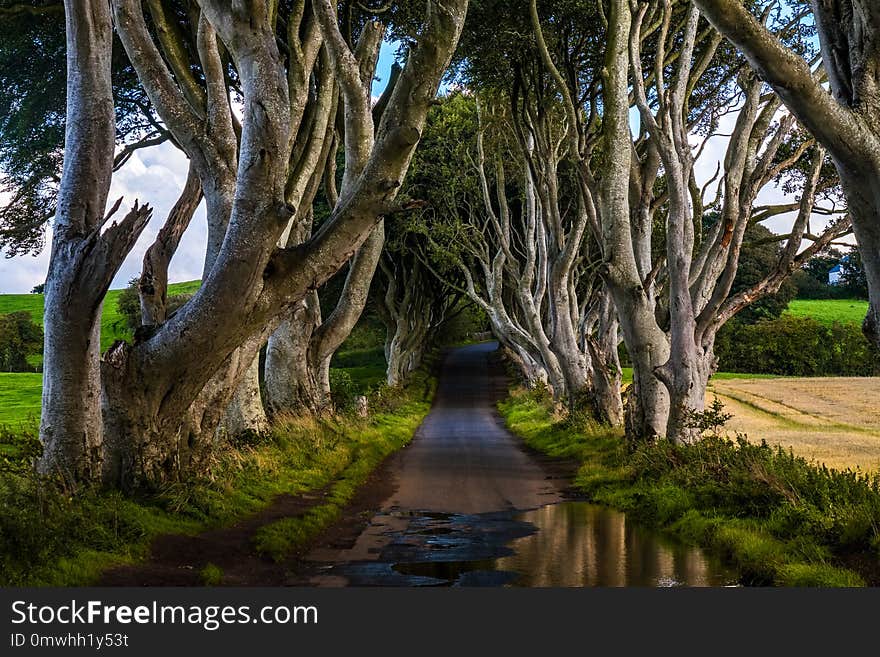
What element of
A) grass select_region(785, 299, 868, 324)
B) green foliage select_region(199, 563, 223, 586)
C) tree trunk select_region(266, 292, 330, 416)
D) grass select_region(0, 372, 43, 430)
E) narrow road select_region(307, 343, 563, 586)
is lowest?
narrow road select_region(307, 343, 563, 586)

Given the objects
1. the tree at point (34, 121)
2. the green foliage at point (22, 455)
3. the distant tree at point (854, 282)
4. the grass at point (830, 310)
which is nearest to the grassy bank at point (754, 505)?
the green foliage at point (22, 455)

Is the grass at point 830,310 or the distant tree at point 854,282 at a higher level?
the distant tree at point 854,282

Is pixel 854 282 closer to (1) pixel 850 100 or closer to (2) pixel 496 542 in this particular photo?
(2) pixel 496 542

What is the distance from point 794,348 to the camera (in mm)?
61344

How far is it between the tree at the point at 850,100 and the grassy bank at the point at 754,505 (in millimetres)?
2115

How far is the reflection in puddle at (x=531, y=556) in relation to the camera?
27.1ft

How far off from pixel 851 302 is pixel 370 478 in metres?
74.7

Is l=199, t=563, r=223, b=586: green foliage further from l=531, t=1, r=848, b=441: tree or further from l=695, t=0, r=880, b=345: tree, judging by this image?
l=531, t=1, r=848, b=441: tree

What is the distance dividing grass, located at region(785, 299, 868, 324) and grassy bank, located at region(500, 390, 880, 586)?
55.7 m

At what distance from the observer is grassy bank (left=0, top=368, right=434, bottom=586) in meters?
7.44

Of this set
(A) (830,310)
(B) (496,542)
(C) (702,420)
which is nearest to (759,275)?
(A) (830,310)

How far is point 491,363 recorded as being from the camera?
69.9 meters

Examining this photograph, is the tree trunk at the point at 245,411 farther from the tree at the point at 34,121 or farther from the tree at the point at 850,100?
the tree at the point at 850,100

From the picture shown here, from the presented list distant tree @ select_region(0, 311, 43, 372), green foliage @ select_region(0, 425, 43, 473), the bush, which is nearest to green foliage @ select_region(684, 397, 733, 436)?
green foliage @ select_region(0, 425, 43, 473)
